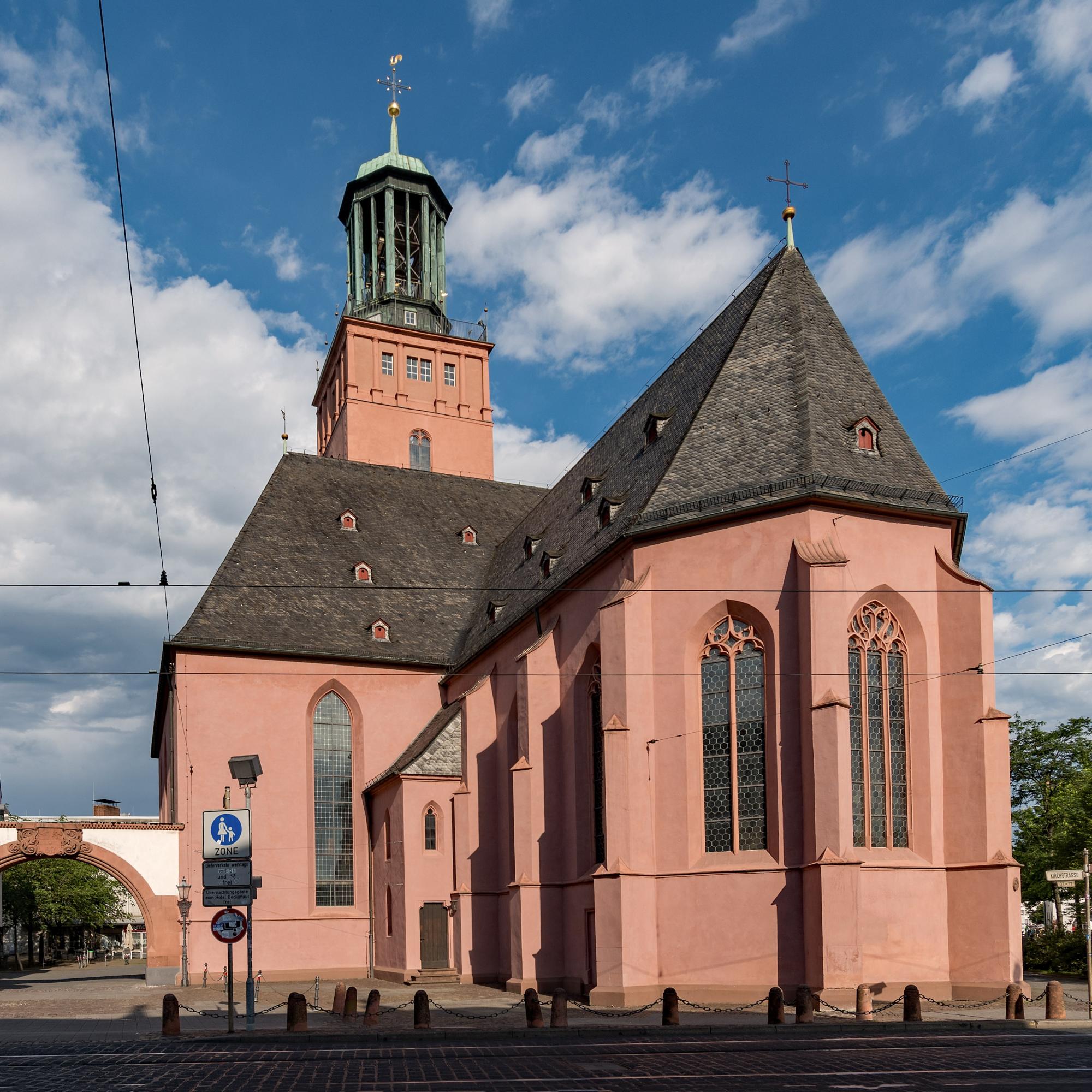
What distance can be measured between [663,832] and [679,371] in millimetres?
13133

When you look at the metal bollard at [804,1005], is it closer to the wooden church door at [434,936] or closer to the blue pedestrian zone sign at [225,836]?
the blue pedestrian zone sign at [225,836]

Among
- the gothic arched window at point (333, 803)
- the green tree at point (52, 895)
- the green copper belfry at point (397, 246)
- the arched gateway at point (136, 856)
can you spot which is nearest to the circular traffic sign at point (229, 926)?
the arched gateway at point (136, 856)

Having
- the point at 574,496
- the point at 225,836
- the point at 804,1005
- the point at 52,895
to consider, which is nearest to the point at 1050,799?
the point at 574,496

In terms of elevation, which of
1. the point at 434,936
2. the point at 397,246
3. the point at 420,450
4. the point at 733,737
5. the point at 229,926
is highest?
the point at 397,246

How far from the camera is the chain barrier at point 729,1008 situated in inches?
843

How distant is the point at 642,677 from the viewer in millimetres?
25109

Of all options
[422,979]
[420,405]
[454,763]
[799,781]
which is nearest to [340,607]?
[454,763]

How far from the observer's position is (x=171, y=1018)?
62.5ft

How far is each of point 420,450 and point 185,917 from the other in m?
23.7

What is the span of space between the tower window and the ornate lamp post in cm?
664

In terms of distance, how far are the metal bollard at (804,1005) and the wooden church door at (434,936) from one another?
51.5 ft

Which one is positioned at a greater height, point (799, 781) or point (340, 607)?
point (340, 607)

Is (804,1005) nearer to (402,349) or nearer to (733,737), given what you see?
(733,737)

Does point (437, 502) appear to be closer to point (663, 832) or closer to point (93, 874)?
point (663, 832)
